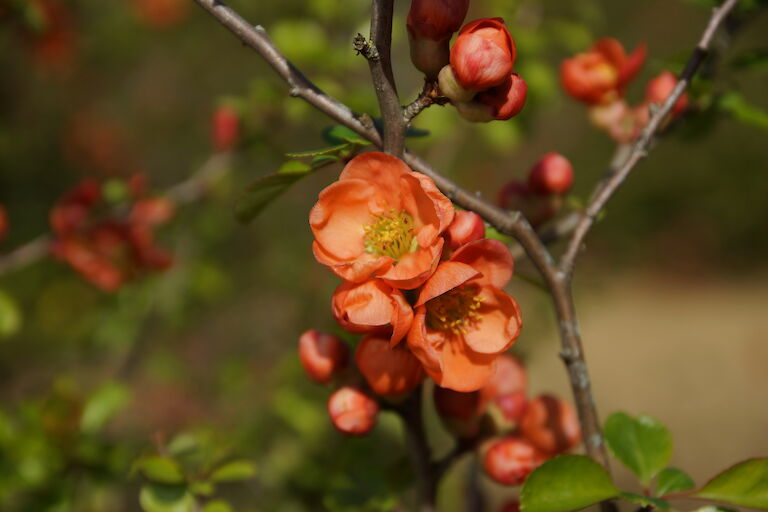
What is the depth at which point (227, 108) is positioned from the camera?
155 cm

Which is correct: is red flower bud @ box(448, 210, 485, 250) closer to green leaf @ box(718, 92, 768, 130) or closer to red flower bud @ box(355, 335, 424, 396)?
red flower bud @ box(355, 335, 424, 396)

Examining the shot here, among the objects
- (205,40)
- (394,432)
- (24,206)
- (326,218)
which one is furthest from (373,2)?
(205,40)

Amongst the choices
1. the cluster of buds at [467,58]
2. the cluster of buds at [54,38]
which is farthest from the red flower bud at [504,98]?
the cluster of buds at [54,38]

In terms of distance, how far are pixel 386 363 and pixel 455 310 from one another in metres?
0.09

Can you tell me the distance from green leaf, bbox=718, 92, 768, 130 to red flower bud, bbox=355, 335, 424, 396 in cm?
66

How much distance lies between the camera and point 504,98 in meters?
0.59

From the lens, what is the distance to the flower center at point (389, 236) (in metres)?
0.66

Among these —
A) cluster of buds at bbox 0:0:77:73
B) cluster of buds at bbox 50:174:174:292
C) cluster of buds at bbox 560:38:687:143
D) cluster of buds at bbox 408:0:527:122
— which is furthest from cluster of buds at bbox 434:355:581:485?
cluster of buds at bbox 0:0:77:73

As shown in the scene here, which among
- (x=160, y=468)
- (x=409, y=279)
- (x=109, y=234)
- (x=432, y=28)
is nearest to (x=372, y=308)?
(x=409, y=279)

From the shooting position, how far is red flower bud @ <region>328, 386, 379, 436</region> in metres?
0.69

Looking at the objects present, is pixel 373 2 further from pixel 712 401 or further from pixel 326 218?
pixel 712 401

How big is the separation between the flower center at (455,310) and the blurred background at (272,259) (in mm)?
100

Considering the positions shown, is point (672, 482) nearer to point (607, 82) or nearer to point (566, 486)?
point (566, 486)

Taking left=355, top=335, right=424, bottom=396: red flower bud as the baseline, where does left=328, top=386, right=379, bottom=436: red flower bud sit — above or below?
below
